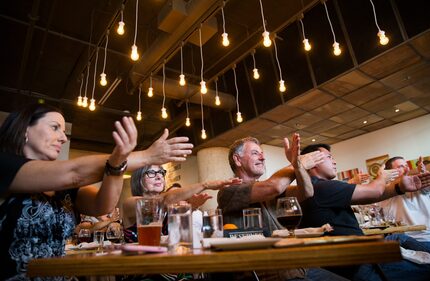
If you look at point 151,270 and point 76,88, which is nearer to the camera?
point 151,270

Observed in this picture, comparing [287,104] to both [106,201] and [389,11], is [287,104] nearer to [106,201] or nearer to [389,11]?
[389,11]

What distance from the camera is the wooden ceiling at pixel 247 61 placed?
14.9 feet

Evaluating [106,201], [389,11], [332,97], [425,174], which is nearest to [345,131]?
[332,97]

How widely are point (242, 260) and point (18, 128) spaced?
1.20m

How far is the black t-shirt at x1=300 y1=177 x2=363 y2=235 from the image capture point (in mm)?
1984

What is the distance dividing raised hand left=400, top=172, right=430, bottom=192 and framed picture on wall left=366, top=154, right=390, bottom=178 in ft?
15.2

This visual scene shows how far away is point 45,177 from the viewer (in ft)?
3.51

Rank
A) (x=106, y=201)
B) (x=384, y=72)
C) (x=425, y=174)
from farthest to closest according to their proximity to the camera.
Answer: (x=384, y=72)
(x=425, y=174)
(x=106, y=201)

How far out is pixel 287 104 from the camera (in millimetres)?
5797

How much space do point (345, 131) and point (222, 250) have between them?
7.47m

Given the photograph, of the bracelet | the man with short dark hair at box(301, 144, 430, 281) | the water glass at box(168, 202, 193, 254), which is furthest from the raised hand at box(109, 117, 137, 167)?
the bracelet

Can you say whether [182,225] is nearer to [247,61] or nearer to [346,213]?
[346,213]

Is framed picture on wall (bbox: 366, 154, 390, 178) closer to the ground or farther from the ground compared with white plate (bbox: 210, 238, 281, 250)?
farther from the ground

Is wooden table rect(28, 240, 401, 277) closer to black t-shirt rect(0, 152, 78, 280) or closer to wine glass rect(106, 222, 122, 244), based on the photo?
black t-shirt rect(0, 152, 78, 280)
